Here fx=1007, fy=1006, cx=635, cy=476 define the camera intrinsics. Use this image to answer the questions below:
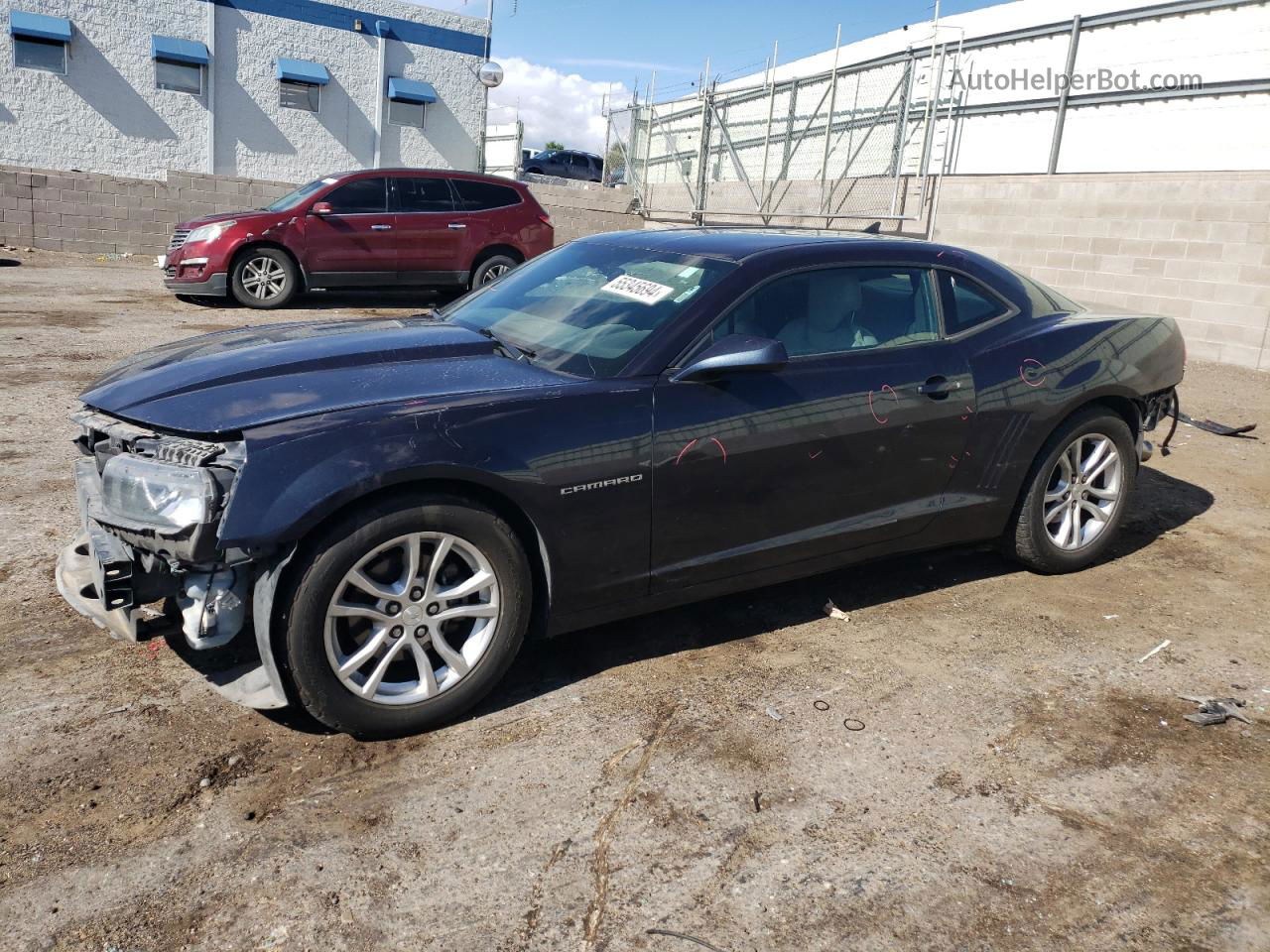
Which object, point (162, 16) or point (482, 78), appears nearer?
point (162, 16)


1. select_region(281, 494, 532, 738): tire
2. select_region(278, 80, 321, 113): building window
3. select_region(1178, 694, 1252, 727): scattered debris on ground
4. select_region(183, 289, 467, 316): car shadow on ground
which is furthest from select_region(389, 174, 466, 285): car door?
select_region(278, 80, 321, 113): building window

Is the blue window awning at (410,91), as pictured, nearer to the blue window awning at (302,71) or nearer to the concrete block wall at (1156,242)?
the blue window awning at (302,71)

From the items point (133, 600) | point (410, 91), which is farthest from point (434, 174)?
point (410, 91)

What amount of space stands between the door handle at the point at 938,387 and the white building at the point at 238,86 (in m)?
22.7

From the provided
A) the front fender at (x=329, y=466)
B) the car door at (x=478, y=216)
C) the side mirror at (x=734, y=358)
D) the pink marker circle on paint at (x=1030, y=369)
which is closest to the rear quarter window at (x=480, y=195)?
the car door at (x=478, y=216)

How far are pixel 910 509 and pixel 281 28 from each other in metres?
Answer: 24.0

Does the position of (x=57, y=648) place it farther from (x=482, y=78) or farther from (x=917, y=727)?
(x=482, y=78)

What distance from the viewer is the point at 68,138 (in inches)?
851

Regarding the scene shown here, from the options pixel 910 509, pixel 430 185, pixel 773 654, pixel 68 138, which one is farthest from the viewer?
pixel 68 138

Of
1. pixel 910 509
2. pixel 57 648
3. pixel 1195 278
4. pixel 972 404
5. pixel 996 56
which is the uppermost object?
pixel 996 56

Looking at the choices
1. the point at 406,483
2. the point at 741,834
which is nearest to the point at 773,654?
the point at 741,834

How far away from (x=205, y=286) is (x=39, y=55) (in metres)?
13.5

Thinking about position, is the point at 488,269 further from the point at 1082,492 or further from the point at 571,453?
the point at 571,453

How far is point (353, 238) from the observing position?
40.1 feet
